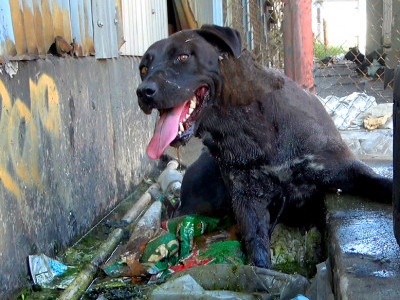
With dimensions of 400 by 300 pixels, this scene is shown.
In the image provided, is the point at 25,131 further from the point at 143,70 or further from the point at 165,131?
the point at 165,131

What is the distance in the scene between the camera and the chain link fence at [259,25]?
9.22m

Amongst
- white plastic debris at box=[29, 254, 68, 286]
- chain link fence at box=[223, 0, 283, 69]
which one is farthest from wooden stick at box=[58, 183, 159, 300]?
chain link fence at box=[223, 0, 283, 69]

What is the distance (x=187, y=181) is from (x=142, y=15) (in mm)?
2895

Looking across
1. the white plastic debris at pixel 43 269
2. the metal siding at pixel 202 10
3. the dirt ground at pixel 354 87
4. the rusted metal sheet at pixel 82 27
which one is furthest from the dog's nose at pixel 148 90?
the dirt ground at pixel 354 87

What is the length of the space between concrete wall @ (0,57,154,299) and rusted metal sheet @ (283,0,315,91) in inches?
65.7

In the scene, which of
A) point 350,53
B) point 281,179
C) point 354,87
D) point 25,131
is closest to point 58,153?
point 25,131

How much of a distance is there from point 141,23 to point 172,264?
11.6 feet

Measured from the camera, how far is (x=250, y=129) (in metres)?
3.42

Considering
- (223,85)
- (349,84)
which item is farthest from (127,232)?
(349,84)

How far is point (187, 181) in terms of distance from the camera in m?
4.29

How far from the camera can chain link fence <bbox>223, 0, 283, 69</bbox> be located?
9.22 m

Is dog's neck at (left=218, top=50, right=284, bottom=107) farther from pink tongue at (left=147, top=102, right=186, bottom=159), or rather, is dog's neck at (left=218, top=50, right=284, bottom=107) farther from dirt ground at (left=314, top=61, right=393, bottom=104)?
dirt ground at (left=314, top=61, right=393, bottom=104)

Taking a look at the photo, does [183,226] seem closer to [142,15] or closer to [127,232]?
[127,232]

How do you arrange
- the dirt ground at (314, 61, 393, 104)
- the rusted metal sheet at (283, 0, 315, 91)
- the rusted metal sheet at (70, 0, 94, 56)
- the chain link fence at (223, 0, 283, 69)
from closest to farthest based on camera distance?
1. the rusted metal sheet at (70, 0, 94, 56)
2. the rusted metal sheet at (283, 0, 315, 91)
3. the chain link fence at (223, 0, 283, 69)
4. the dirt ground at (314, 61, 393, 104)
